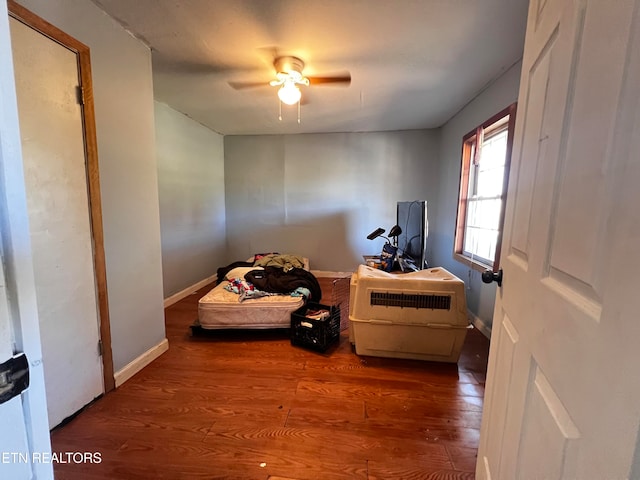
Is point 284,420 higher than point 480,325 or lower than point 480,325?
lower

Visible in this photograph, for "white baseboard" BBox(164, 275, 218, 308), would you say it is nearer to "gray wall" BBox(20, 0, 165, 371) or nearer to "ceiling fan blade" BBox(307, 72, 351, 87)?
"gray wall" BBox(20, 0, 165, 371)

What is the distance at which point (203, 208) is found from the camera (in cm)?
402

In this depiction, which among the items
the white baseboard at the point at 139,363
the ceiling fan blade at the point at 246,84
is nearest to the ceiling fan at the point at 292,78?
the ceiling fan blade at the point at 246,84

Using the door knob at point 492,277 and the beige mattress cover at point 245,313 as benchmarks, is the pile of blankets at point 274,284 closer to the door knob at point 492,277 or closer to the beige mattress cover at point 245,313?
the beige mattress cover at point 245,313

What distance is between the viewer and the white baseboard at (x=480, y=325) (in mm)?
2472

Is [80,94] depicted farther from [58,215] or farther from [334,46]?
[334,46]

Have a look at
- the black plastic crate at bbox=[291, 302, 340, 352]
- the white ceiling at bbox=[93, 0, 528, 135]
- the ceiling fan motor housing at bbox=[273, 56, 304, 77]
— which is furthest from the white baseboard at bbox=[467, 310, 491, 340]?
the ceiling fan motor housing at bbox=[273, 56, 304, 77]

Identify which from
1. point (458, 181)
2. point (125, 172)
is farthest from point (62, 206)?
point (458, 181)

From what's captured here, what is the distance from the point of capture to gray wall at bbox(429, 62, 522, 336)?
2369 millimetres

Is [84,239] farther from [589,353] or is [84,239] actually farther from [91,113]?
[589,353]

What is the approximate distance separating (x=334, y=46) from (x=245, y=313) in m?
2.34

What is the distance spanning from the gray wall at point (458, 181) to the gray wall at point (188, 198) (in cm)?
354

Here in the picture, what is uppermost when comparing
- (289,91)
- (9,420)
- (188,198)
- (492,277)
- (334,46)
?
(334,46)

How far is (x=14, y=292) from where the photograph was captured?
45cm
